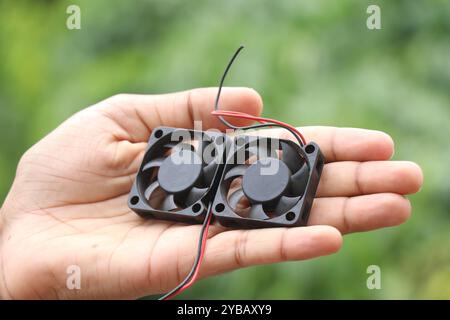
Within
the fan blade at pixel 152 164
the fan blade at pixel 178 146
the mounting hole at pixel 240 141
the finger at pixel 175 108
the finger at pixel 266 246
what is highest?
the finger at pixel 175 108

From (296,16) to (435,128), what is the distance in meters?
1.15

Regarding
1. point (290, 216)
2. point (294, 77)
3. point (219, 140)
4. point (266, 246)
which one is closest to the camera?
point (266, 246)

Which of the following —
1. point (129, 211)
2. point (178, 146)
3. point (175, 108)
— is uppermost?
point (175, 108)

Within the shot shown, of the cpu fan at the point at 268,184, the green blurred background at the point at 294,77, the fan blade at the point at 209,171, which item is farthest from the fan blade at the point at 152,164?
the green blurred background at the point at 294,77

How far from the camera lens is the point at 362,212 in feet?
6.90

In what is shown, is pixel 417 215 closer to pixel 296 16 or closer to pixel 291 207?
pixel 291 207

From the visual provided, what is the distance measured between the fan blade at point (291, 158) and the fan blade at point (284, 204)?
6.2 inches

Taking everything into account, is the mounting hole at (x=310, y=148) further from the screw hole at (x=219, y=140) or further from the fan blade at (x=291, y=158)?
the screw hole at (x=219, y=140)

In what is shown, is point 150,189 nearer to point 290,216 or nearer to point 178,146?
point 178,146

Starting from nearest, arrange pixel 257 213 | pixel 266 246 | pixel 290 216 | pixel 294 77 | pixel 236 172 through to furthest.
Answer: pixel 266 246, pixel 290 216, pixel 257 213, pixel 236 172, pixel 294 77

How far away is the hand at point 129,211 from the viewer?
210cm

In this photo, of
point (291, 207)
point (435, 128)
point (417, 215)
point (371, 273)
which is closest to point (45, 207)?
point (291, 207)

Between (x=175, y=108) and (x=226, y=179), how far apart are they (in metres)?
0.48

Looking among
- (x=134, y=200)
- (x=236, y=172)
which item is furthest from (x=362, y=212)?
(x=134, y=200)
